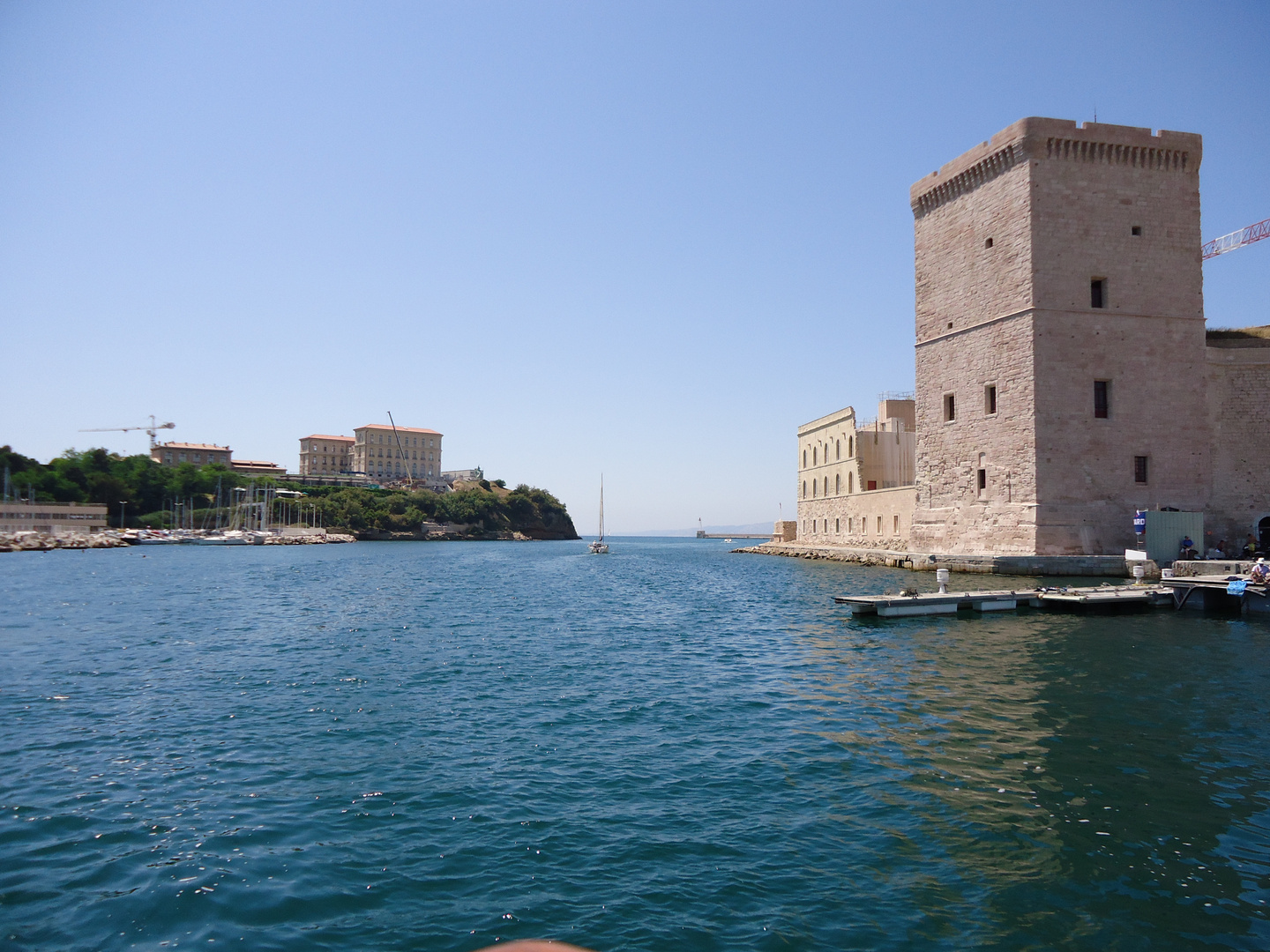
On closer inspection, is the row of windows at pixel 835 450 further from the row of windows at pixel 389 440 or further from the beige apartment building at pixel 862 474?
the row of windows at pixel 389 440

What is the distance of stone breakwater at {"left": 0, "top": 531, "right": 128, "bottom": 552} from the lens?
53625 mm

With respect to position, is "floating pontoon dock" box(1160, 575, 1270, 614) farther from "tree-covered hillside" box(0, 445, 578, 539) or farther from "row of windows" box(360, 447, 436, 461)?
"row of windows" box(360, 447, 436, 461)

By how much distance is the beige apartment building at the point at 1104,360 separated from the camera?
2359 centimetres

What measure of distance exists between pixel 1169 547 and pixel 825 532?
22.5m

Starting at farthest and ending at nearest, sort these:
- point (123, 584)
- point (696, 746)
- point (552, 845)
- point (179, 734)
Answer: point (123, 584)
point (179, 734)
point (696, 746)
point (552, 845)

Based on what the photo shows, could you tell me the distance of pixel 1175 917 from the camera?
412 centimetres

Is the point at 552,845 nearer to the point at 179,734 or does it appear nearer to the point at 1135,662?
the point at 179,734

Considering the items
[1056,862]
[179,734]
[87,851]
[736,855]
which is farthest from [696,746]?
[179,734]

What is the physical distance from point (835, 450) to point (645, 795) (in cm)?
3948

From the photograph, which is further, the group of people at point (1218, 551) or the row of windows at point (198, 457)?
the row of windows at point (198, 457)

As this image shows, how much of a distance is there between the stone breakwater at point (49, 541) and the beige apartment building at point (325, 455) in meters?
57.3

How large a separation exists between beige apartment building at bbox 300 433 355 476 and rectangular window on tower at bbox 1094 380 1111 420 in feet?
372

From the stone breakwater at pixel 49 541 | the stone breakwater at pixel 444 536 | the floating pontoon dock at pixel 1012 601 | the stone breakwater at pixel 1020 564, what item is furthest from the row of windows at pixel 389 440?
the floating pontoon dock at pixel 1012 601

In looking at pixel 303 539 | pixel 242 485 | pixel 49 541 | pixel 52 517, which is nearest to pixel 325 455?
pixel 242 485
